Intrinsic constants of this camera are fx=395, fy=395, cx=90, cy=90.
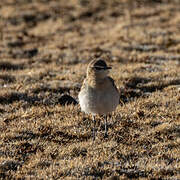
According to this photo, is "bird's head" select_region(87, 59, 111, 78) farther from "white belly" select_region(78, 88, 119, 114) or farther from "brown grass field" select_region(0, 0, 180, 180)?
"brown grass field" select_region(0, 0, 180, 180)

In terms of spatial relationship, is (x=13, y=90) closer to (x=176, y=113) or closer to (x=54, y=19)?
(x=176, y=113)

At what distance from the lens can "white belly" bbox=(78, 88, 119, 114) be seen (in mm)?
8562

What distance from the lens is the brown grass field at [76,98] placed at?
25.6 feet

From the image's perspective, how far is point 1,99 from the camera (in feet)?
40.9

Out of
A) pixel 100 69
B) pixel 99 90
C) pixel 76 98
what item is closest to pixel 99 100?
pixel 99 90

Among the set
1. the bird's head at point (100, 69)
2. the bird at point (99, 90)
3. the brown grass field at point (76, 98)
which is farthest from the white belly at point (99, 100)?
the brown grass field at point (76, 98)

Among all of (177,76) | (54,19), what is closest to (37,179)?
(177,76)

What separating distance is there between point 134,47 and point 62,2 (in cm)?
1520

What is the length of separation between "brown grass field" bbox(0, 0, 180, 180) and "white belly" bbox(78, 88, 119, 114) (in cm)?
78

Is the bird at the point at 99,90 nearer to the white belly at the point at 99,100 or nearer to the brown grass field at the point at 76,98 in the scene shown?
the white belly at the point at 99,100

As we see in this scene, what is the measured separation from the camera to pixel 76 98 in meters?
12.5

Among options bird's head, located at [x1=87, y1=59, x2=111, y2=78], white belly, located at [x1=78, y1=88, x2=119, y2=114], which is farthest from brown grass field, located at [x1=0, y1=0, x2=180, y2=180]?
bird's head, located at [x1=87, y1=59, x2=111, y2=78]

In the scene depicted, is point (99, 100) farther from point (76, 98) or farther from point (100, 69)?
point (76, 98)

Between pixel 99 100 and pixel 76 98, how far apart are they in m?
3.97
